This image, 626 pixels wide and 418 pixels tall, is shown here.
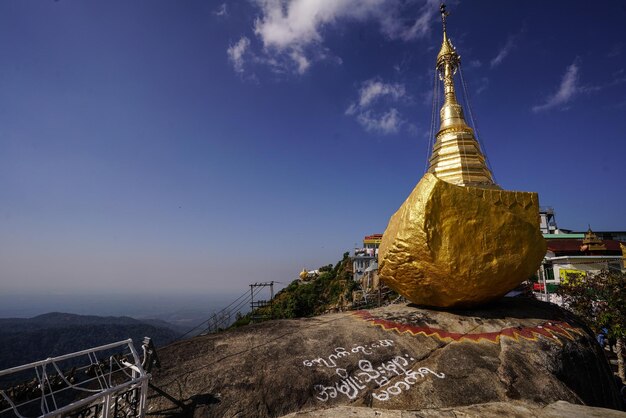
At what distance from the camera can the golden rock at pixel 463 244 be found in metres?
9.31

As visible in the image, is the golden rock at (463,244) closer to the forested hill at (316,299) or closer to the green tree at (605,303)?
the green tree at (605,303)

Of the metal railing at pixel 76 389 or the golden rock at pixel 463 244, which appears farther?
the golden rock at pixel 463 244

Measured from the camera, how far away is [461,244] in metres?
9.31

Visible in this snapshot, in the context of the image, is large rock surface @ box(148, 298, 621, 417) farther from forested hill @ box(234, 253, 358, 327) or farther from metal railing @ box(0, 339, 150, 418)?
forested hill @ box(234, 253, 358, 327)

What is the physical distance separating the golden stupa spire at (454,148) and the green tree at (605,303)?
6227mm

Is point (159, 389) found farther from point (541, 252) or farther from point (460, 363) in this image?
point (541, 252)

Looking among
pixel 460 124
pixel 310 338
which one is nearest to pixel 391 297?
pixel 460 124

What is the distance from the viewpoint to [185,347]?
8.39 metres

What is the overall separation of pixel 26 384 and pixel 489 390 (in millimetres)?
8707

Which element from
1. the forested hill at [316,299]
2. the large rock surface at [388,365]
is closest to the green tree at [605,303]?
the large rock surface at [388,365]

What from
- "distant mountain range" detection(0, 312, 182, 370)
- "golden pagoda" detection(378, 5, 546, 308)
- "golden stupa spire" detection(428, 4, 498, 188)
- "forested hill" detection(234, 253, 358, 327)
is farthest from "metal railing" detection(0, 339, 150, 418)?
"distant mountain range" detection(0, 312, 182, 370)

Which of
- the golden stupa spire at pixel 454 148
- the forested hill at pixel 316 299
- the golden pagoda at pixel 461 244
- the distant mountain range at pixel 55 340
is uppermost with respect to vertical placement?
the golden stupa spire at pixel 454 148

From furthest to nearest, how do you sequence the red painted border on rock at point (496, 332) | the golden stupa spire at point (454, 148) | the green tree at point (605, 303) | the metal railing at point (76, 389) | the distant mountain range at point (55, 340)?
the distant mountain range at point (55, 340)
the golden stupa spire at point (454, 148)
the green tree at point (605, 303)
the red painted border on rock at point (496, 332)
the metal railing at point (76, 389)

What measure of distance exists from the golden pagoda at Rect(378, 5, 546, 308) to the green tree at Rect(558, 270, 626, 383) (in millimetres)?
5353
